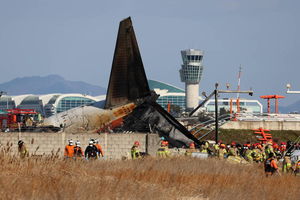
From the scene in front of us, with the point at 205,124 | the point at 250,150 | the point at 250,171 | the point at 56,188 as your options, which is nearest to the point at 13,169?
the point at 56,188

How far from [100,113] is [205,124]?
35675 millimetres

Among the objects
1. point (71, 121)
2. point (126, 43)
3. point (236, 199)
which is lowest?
point (236, 199)

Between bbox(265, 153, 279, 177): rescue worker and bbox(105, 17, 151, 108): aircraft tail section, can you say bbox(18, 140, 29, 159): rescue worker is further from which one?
bbox(105, 17, 151, 108): aircraft tail section

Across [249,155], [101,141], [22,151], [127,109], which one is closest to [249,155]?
[249,155]

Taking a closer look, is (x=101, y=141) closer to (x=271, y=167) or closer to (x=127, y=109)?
(x=127, y=109)

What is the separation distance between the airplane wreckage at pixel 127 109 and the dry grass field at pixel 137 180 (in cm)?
1657

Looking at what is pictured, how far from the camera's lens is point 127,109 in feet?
155

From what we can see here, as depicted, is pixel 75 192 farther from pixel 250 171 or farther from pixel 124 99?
pixel 124 99

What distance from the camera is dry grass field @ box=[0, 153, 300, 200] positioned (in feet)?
56.3

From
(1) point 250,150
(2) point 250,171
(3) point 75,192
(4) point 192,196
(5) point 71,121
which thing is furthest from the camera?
(5) point 71,121

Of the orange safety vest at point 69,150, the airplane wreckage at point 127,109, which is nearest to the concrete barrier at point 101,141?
the airplane wreckage at point 127,109

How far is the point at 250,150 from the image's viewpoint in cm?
3675

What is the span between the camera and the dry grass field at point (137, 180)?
17.2 m

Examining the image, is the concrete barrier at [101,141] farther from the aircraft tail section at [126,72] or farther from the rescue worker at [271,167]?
the rescue worker at [271,167]
